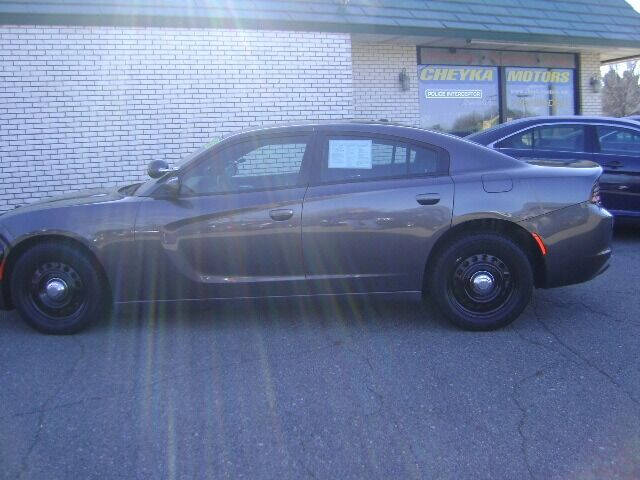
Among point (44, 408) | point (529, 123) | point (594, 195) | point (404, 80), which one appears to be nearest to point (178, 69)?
point (404, 80)

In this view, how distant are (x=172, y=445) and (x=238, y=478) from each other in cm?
48

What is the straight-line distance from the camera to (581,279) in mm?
5113

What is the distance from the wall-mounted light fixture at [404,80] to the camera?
38.2 feet

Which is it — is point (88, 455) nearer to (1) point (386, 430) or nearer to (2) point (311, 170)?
(1) point (386, 430)

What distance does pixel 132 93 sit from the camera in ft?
29.9

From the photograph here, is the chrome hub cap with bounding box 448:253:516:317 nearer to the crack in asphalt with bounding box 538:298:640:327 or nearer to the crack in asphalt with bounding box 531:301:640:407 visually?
the crack in asphalt with bounding box 531:301:640:407

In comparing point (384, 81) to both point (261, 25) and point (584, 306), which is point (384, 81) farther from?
point (584, 306)

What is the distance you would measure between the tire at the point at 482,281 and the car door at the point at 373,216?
189mm

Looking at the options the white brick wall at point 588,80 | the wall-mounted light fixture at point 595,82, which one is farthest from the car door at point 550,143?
the wall-mounted light fixture at point 595,82

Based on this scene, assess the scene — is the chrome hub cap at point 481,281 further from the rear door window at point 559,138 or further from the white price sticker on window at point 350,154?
the rear door window at point 559,138

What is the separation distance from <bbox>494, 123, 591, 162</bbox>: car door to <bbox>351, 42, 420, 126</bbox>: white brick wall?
353 cm

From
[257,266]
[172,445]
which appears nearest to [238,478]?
[172,445]

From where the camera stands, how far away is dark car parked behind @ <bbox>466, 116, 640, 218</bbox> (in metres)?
8.05

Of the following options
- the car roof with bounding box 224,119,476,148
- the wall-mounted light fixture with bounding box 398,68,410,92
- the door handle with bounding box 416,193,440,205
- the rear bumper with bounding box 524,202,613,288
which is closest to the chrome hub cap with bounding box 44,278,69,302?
the car roof with bounding box 224,119,476,148
